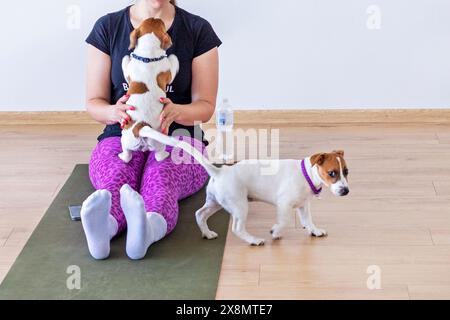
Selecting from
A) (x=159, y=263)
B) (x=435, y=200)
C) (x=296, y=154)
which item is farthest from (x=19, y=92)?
(x=435, y=200)

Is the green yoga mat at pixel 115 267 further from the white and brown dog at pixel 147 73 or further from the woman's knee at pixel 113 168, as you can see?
the white and brown dog at pixel 147 73

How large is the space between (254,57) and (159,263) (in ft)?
4.27

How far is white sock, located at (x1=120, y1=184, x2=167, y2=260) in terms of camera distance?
228 cm

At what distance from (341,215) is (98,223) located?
29.6 inches

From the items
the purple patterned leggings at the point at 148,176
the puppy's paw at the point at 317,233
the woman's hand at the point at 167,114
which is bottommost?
the puppy's paw at the point at 317,233

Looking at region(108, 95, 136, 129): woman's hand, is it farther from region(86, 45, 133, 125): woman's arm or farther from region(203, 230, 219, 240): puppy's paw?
region(203, 230, 219, 240): puppy's paw

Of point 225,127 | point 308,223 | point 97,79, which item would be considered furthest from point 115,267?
point 225,127

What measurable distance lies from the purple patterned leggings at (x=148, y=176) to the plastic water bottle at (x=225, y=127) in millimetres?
491

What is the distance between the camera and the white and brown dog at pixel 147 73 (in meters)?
2.37

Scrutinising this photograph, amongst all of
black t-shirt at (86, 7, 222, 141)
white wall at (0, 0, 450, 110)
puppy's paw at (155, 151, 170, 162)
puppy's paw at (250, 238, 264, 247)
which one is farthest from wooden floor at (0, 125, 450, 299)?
black t-shirt at (86, 7, 222, 141)

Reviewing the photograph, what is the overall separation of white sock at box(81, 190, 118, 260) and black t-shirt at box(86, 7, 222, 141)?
1.55 feet

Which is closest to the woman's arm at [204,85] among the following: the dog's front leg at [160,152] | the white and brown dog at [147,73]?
the dog's front leg at [160,152]
